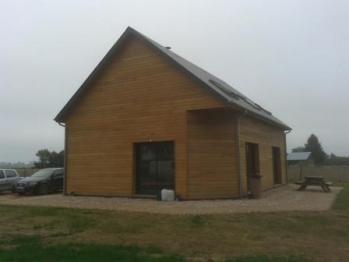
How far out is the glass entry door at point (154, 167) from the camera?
17.1m

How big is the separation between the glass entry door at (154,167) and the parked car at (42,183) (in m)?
7.22

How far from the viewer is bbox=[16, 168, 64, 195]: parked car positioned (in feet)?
72.5

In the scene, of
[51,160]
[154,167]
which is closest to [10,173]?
[154,167]

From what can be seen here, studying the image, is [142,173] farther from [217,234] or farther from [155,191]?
[217,234]

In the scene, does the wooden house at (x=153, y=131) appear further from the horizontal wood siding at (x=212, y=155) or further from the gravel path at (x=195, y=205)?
the gravel path at (x=195, y=205)

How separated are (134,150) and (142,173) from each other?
1.03m

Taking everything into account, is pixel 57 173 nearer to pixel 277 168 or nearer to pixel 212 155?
pixel 212 155

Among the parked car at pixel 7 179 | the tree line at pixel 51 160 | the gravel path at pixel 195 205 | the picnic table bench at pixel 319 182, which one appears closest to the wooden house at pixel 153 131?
the gravel path at pixel 195 205

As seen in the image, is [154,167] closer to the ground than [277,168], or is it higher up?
higher up

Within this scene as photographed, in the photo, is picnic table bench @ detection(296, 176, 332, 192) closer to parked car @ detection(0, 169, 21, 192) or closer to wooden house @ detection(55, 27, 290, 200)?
wooden house @ detection(55, 27, 290, 200)

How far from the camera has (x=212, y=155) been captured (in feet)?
54.6

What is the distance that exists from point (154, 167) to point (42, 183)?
26.2 feet

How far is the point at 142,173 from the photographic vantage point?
1781 centimetres

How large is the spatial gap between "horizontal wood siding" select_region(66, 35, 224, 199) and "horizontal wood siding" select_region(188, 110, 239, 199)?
1.16 ft
